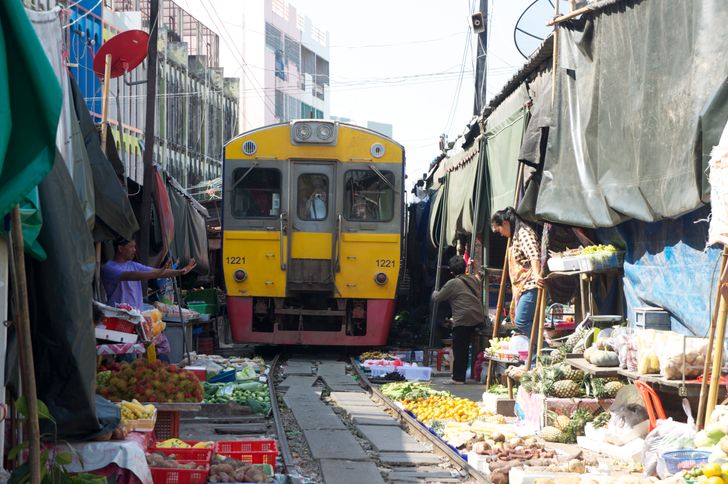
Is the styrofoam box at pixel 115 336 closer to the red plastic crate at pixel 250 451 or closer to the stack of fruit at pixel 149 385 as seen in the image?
the stack of fruit at pixel 149 385

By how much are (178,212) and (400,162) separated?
132 inches

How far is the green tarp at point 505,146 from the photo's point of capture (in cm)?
1109

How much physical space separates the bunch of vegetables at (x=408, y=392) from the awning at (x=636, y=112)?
3050 millimetres

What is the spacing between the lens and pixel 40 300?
5.33 m

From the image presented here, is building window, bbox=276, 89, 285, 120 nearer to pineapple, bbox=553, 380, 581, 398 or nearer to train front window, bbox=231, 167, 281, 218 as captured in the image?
train front window, bbox=231, 167, 281, 218

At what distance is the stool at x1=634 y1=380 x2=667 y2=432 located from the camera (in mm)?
7189

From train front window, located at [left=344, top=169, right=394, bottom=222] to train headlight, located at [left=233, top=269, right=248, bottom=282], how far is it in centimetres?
172

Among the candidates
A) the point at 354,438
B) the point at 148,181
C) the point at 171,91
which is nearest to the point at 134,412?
the point at 354,438

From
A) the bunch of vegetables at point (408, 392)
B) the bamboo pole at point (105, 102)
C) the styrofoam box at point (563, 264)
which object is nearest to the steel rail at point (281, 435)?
the bunch of vegetables at point (408, 392)

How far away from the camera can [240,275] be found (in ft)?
51.8

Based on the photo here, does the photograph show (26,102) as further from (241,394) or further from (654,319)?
(241,394)

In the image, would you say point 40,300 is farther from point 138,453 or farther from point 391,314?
point 391,314

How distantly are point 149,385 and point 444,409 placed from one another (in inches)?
129

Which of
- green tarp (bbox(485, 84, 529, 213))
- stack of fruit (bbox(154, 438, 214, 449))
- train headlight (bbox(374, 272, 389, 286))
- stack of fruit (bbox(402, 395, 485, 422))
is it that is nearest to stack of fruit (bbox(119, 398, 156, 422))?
stack of fruit (bbox(154, 438, 214, 449))
